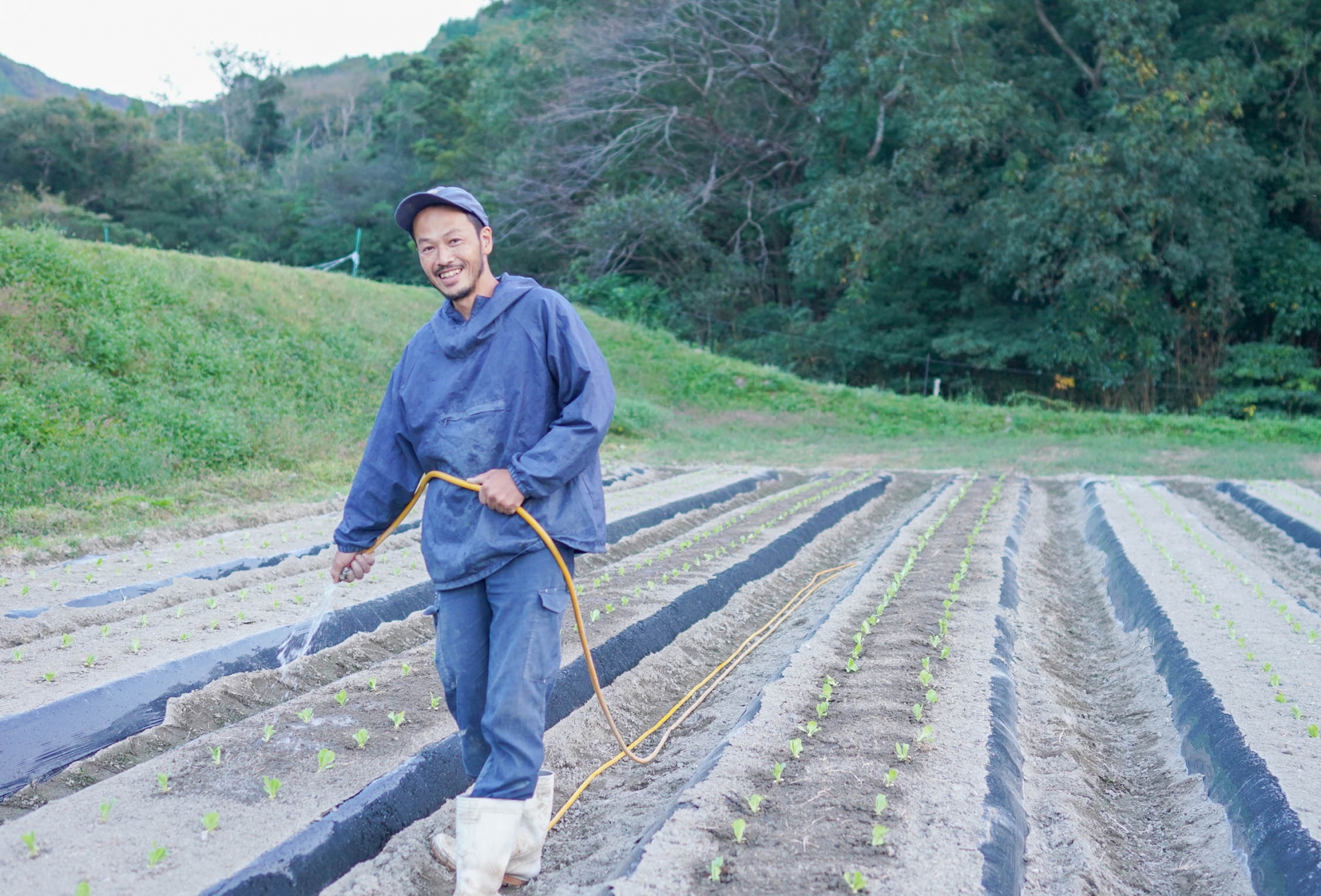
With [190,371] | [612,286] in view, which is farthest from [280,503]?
[612,286]

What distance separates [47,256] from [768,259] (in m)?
18.0

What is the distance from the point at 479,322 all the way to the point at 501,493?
1.63 feet

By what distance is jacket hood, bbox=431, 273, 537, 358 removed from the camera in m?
2.82

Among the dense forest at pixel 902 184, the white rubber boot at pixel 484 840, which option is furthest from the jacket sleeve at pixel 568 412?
the dense forest at pixel 902 184

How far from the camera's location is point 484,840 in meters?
2.67

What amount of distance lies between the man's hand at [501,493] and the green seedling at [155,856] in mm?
1238

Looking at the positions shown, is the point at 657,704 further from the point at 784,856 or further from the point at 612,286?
the point at 612,286

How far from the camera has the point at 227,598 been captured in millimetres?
5535

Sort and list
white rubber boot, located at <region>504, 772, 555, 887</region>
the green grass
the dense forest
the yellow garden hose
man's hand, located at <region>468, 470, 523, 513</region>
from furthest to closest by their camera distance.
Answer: the dense forest, the green grass, white rubber boot, located at <region>504, 772, 555, 887</region>, the yellow garden hose, man's hand, located at <region>468, 470, 523, 513</region>

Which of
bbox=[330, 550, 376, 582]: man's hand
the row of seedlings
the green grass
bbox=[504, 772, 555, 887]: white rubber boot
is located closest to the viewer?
bbox=[504, 772, 555, 887]: white rubber boot

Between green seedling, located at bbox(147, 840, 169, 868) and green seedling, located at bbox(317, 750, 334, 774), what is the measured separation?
660 millimetres

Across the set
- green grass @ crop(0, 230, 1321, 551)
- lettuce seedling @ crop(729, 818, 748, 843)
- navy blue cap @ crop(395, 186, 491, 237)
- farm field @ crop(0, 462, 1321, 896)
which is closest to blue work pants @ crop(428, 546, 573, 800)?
farm field @ crop(0, 462, 1321, 896)

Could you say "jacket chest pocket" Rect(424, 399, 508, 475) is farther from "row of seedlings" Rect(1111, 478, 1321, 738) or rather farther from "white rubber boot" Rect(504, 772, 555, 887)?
"row of seedlings" Rect(1111, 478, 1321, 738)

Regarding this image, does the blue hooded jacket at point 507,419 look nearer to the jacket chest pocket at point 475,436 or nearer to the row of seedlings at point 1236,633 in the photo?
the jacket chest pocket at point 475,436
